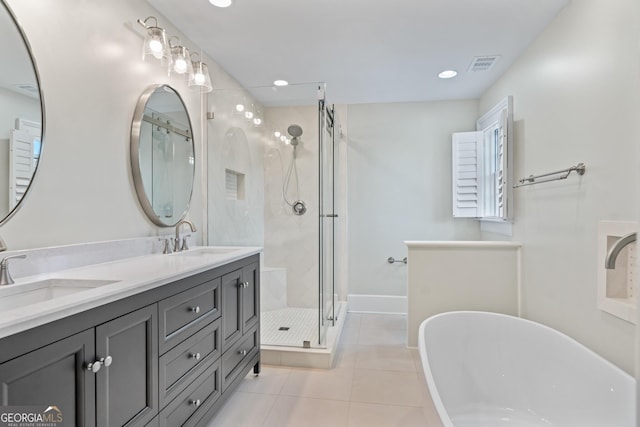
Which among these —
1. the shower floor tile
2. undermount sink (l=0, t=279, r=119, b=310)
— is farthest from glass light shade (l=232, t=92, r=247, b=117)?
undermount sink (l=0, t=279, r=119, b=310)

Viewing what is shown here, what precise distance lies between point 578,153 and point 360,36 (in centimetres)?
162

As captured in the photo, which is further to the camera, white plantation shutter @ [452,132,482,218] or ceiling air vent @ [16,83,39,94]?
white plantation shutter @ [452,132,482,218]

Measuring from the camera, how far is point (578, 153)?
1.97 m

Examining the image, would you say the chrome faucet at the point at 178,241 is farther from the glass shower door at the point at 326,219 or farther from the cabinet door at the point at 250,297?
the glass shower door at the point at 326,219

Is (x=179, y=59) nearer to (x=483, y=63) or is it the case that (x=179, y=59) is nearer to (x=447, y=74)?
(x=447, y=74)

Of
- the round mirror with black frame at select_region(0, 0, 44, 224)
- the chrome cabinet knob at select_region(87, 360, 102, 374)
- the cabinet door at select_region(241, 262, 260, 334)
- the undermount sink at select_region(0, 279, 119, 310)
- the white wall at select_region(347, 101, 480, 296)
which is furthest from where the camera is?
the white wall at select_region(347, 101, 480, 296)

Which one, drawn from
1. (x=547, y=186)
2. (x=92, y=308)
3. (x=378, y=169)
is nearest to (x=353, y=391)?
(x=92, y=308)

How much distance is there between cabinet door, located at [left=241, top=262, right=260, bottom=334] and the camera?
7.13 feet

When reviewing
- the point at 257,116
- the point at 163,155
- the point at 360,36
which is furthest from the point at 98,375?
the point at 257,116

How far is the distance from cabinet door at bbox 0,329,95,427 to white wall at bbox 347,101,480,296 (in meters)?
3.27

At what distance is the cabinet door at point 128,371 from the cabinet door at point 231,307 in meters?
0.58

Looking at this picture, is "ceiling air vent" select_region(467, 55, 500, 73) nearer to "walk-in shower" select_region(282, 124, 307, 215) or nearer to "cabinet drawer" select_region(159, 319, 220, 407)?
"walk-in shower" select_region(282, 124, 307, 215)

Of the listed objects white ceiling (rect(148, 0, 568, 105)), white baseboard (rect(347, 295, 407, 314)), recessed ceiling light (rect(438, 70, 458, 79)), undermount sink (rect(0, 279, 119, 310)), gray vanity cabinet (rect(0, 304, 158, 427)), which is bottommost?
white baseboard (rect(347, 295, 407, 314))

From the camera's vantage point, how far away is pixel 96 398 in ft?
3.43
